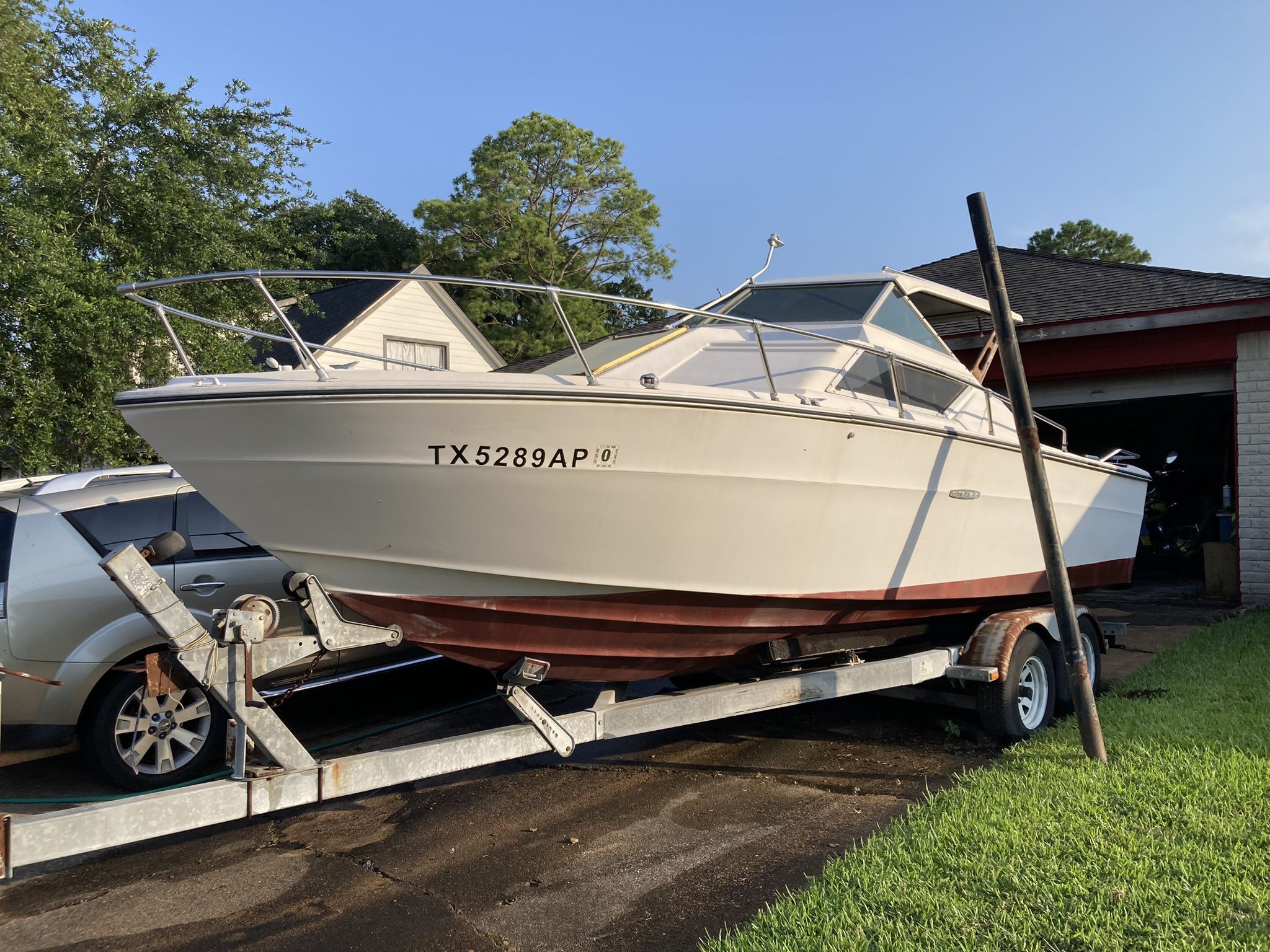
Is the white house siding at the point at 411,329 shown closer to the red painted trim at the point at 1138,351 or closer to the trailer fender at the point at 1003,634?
the red painted trim at the point at 1138,351

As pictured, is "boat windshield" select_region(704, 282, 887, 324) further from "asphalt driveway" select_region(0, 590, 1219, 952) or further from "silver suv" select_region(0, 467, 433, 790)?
"silver suv" select_region(0, 467, 433, 790)

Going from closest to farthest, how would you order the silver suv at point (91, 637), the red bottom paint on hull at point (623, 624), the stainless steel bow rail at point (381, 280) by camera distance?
the stainless steel bow rail at point (381, 280) → the red bottom paint on hull at point (623, 624) → the silver suv at point (91, 637)

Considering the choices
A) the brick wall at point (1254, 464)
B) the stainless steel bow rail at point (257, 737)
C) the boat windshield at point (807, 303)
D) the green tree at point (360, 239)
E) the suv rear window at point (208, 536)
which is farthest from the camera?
the green tree at point (360, 239)

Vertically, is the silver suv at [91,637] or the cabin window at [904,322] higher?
the cabin window at [904,322]

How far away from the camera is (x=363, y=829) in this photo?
4148 mm

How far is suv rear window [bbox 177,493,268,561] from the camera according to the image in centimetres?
514

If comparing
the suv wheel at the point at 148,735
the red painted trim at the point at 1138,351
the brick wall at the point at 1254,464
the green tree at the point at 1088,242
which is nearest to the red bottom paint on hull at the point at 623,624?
→ the suv wheel at the point at 148,735

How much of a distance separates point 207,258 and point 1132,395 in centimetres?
1084

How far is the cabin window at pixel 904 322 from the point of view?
5754mm

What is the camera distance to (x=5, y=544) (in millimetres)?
4527

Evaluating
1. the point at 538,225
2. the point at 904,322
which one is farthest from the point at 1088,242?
the point at 904,322

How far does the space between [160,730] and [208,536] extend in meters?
1.18

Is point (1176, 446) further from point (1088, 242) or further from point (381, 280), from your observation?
point (1088, 242)

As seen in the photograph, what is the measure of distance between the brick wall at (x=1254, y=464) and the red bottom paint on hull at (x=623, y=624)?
670cm
